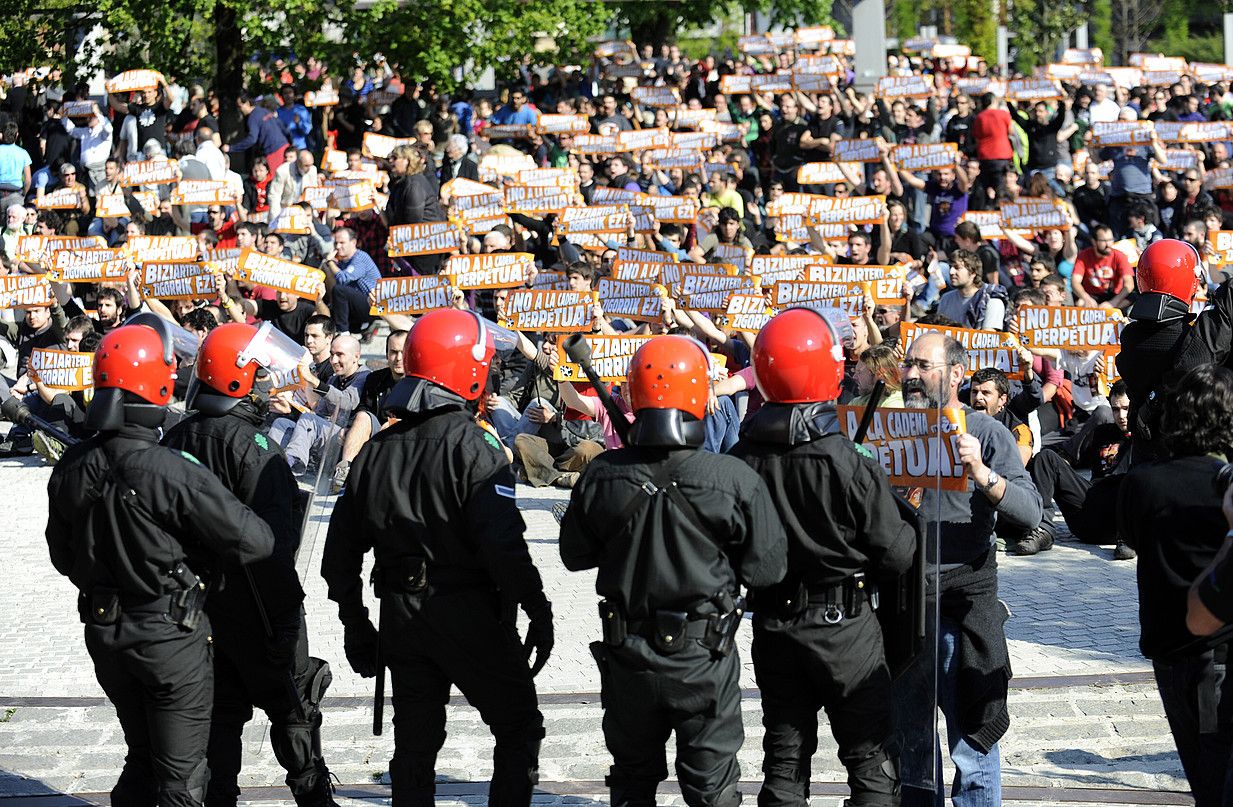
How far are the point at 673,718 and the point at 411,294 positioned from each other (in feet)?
28.3

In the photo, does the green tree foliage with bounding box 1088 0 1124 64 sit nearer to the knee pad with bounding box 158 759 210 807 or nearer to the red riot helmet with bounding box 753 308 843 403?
the red riot helmet with bounding box 753 308 843 403

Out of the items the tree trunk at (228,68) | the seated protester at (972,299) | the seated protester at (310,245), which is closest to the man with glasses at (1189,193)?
the seated protester at (972,299)

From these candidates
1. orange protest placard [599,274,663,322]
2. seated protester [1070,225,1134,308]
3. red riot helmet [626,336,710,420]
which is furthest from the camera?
seated protester [1070,225,1134,308]

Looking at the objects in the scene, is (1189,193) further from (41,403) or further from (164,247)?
(41,403)

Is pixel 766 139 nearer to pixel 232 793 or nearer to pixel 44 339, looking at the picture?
pixel 44 339

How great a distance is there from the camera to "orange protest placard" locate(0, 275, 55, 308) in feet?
45.2

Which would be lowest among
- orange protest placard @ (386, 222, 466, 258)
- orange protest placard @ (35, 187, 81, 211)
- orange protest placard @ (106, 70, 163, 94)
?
orange protest placard @ (386, 222, 466, 258)

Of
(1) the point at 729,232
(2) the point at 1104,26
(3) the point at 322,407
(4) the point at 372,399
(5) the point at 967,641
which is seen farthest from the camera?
(2) the point at 1104,26

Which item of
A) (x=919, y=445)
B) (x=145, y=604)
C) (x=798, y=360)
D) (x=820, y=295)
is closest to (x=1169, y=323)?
(x=919, y=445)

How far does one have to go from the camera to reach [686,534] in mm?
4641

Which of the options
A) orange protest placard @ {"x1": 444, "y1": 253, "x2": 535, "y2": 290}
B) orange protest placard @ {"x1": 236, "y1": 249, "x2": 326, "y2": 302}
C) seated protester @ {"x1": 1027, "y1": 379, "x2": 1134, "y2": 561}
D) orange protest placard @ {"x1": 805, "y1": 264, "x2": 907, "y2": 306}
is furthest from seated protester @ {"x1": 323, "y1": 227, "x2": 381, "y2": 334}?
seated protester @ {"x1": 1027, "y1": 379, "x2": 1134, "y2": 561}

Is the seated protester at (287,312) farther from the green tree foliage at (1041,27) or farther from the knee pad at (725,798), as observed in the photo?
the green tree foliage at (1041,27)

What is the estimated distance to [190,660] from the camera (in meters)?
5.14

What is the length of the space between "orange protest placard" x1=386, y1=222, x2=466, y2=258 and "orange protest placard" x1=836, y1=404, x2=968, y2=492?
9547 millimetres
